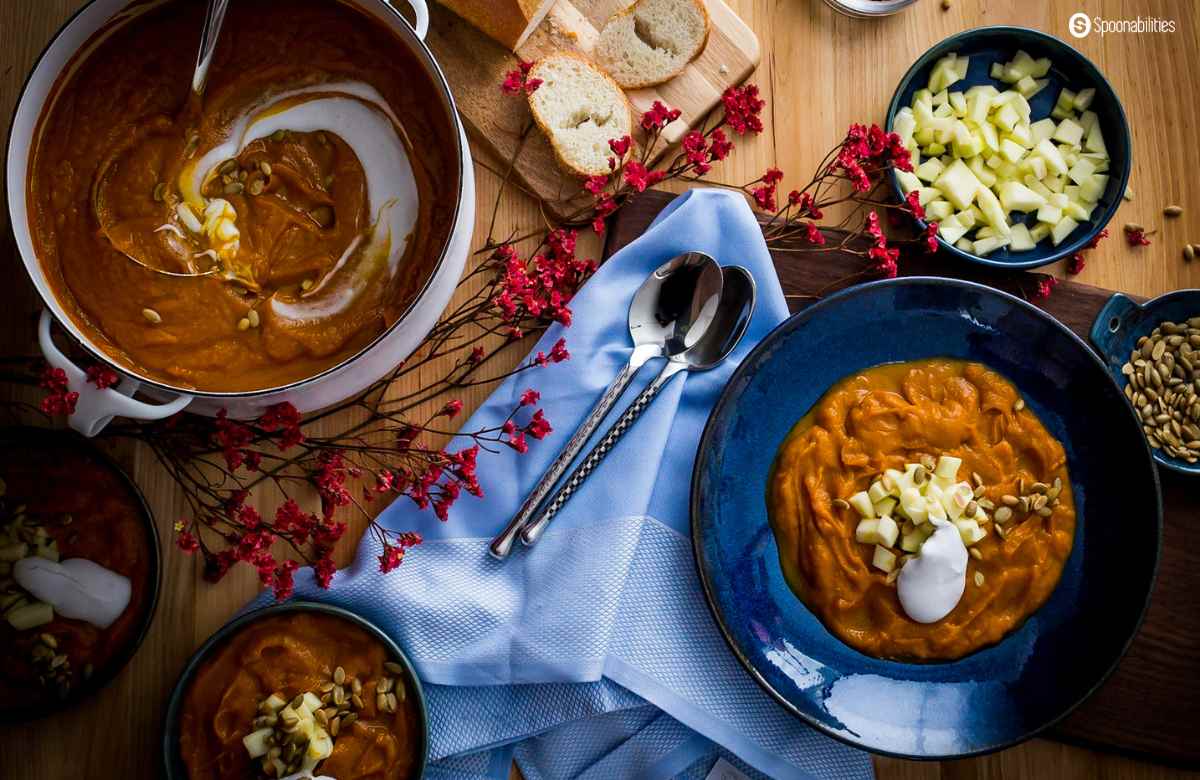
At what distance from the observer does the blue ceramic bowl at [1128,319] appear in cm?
236

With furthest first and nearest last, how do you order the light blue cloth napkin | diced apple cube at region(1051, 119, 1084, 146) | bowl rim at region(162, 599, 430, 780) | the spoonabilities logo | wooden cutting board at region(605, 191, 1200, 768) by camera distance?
1. the spoonabilities logo
2. diced apple cube at region(1051, 119, 1084, 146)
3. wooden cutting board at region(605, 191, 1200, 768)
4. the light blue cloth napkin
5. bowl rim at region(162, 599, 430, 780)

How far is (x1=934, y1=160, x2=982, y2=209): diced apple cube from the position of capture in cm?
235

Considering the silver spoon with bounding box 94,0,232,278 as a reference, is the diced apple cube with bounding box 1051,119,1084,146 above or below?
below

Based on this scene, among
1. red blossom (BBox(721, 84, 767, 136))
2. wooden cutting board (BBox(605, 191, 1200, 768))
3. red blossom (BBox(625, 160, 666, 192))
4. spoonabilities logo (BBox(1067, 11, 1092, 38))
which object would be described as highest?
spoonabilities logo (BBox(1067, 11, 1092, 38))

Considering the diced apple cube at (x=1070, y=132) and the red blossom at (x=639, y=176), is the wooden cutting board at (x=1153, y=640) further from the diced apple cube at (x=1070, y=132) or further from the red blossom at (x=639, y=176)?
the diced apple cube at (x=1070, y=132)

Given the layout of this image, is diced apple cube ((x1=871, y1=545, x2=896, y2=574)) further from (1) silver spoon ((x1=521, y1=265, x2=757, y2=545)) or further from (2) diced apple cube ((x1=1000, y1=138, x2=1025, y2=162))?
(2) diced apple cube ((x1=1000, y1=138, x2=1025, y2=162))

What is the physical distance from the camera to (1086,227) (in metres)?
2.40

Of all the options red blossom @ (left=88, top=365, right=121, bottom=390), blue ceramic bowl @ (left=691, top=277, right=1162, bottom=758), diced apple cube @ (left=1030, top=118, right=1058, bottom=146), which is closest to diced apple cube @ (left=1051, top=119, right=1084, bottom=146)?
diced apple cube @ (left=1030, top=118, right=1058, bottom=146)

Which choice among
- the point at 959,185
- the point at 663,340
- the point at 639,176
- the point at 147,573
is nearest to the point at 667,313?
the point at 663,340

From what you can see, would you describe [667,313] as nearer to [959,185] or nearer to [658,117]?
[658,117]

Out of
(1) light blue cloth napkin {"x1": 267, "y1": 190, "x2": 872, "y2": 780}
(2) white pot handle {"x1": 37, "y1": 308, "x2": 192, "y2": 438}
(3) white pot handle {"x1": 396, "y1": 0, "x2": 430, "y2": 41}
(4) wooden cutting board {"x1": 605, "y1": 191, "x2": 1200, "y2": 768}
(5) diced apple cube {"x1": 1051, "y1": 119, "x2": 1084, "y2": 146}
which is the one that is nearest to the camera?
(2) white pot handle {"x1": 37, "y1": 308, "x2": 192, "y2": 438}

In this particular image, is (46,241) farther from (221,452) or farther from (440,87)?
(440,87)

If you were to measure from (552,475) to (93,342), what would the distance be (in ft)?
3.40

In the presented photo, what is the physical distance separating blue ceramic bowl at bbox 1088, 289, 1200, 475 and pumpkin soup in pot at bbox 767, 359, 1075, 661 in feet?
1.13
